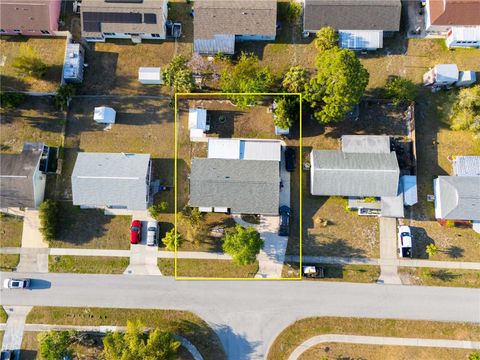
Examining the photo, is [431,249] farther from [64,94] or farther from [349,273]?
[64,94]

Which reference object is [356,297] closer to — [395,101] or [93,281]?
[395,101]

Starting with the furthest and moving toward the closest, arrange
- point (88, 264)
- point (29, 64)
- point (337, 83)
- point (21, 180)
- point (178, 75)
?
point (29, 64), point (88, 264), point (178, 75), point (21, 180), point (337, 83)

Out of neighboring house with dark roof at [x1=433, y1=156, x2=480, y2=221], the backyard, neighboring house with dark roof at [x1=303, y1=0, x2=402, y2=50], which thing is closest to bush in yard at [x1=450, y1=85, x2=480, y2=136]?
neighboring house with dark roof at [x1=433, y1=156, x2=480, y2=221]

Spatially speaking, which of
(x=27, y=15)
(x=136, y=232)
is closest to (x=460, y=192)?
(x=136, y=232)

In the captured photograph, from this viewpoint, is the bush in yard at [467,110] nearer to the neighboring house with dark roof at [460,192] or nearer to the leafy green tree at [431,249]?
the neighboring house with dark roof at [460,192]

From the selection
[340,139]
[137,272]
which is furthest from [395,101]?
[137,272]

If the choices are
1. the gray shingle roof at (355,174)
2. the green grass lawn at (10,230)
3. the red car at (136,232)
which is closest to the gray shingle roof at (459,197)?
the gray shingle roof at (355,174)
